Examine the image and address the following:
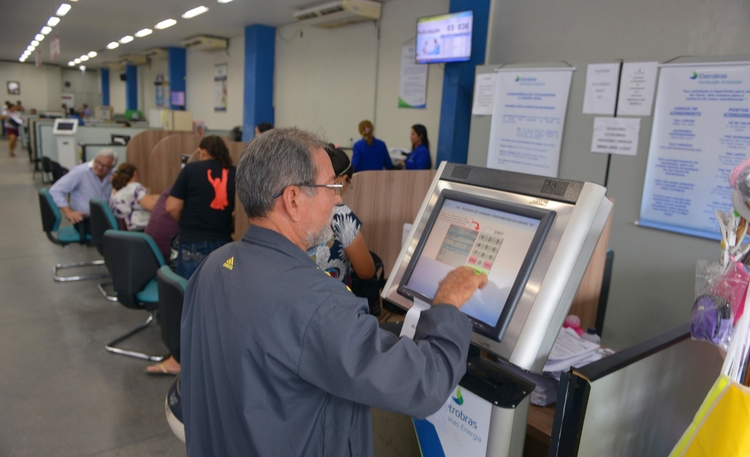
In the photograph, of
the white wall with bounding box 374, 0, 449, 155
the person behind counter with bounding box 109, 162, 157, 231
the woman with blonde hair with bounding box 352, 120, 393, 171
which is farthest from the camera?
the white wall with bounding box 374, 0, 449, 155

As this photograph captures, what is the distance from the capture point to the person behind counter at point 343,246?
5.50 ft

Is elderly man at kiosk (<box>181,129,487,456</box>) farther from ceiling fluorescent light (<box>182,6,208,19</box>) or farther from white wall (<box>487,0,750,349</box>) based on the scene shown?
ceiling fluorescent light (<box>182,6,208,19</box>)

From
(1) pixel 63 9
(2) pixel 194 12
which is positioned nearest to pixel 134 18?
(1) pixel 63 9

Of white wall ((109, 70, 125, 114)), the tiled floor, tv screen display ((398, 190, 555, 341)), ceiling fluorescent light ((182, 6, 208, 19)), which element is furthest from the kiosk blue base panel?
white wall ((109, 70, 125, 114))

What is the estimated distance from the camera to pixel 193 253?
2.92 metres

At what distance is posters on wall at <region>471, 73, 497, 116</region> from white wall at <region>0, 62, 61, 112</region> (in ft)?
69.6

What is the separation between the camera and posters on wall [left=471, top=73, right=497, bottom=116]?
388cm

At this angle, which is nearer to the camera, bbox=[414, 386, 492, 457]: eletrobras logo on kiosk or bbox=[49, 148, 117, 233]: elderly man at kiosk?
bbox=[414, 386, 492, 457]: eletrobras logo on kiosk

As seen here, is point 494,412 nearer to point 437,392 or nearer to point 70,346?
point 437,392

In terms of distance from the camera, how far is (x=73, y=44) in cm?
1259

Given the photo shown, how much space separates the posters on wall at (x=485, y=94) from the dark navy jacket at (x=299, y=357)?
3.30 meters

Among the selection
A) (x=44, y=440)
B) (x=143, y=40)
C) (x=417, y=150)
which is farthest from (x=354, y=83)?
(x=143, y=40)

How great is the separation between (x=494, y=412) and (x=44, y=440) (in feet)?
6.92

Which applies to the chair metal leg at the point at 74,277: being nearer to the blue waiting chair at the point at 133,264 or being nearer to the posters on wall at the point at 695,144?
the blue waiting chair at the point at 133,264
